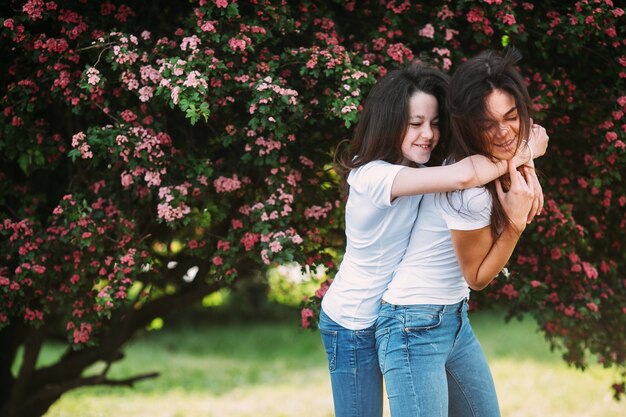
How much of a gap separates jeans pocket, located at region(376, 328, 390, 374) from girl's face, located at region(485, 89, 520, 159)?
72 cm

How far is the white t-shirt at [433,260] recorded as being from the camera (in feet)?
8.94

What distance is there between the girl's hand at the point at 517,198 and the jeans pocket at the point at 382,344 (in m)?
0.57

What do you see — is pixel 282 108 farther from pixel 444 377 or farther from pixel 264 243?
pixel 444 377

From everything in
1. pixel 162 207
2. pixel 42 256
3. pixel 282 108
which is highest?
pixel 282 108

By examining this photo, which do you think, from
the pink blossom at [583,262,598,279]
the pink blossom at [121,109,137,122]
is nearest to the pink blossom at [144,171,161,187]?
the pink blossom at [121,109,137,122]

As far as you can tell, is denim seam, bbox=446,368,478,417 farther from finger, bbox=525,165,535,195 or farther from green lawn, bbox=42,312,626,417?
green lawn, bbox=42,312,626,417

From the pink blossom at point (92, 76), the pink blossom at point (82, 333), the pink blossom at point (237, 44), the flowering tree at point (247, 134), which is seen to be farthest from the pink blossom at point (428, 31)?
the pink blossom at point (82, 333)

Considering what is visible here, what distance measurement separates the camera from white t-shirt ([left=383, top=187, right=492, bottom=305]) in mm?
2725

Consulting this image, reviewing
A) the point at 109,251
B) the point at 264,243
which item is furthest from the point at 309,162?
the point at 109,251

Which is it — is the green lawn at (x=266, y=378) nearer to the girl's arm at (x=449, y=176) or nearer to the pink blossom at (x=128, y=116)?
the girl's arm at (x=449, y=176)

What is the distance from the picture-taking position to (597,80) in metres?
4.53

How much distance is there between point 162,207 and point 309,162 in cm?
81

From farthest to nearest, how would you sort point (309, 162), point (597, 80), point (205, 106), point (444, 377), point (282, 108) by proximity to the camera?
point (597, 80)
point (309, 162)
point (282, 108)
point (205, 106)
point (444, 377)

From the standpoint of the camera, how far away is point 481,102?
8.82 feet
